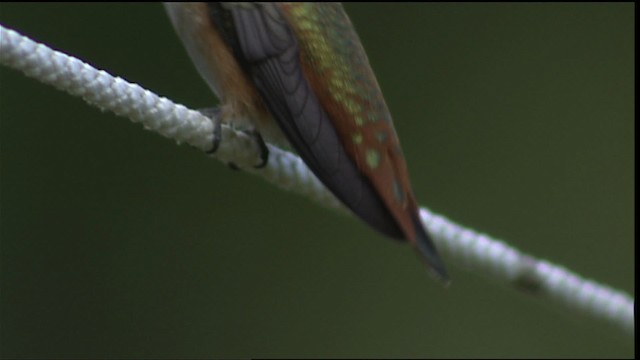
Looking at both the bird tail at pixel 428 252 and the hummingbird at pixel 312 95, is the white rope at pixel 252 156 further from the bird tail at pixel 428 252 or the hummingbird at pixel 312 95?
the bird tail at pixel 428 252

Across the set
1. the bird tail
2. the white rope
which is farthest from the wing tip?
the white rope

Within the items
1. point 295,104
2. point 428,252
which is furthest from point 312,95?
point 428,252

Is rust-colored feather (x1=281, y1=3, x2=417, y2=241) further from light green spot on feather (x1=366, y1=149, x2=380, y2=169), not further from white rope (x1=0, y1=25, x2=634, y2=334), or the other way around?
white rope (x1=0, y1=25, x2=634, y2=334)

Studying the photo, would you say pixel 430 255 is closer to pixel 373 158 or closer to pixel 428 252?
pixel 428 252

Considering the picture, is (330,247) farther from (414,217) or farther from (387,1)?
A: (414,217)

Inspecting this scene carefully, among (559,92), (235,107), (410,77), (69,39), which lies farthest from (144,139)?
(235,107)
